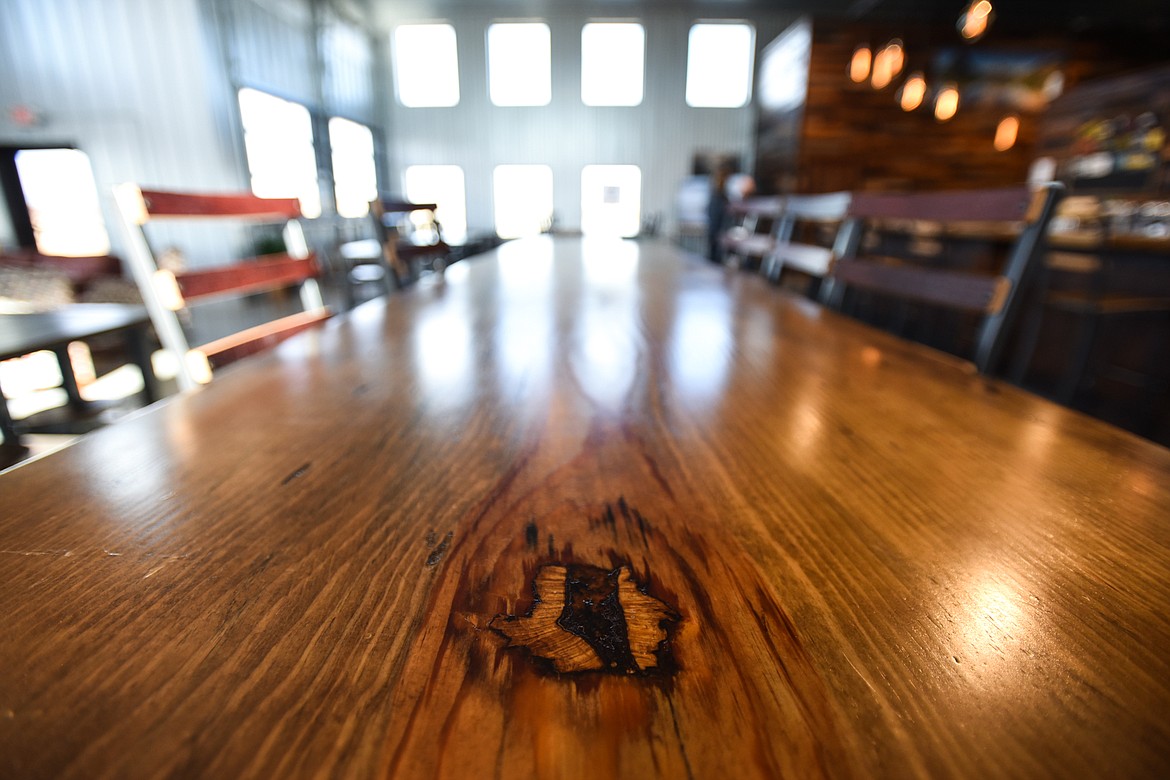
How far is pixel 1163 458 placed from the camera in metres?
0.41

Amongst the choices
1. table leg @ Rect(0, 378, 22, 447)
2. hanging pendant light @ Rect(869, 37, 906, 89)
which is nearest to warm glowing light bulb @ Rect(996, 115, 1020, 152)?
hanging pendant light @ Rect(869, 37, 906, 89)

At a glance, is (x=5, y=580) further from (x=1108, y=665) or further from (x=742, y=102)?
(x=742, y=102)

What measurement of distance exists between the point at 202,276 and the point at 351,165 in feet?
29.7

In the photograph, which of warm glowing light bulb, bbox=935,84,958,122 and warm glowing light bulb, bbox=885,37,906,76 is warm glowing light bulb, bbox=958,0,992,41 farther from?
warm glowing light bulb, bbox=935,84,958,122

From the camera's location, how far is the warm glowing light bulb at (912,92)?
512 cm

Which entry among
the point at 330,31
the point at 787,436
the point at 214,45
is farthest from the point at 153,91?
the point at 787,436

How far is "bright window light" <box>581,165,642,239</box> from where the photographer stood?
370 inches

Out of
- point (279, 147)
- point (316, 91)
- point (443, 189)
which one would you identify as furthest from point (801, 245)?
point (443, 189)

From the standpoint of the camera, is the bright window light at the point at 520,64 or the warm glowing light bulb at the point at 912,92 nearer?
the warm glowing light bulb at the point at 912,92

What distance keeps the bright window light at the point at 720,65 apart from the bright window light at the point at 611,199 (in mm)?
1561

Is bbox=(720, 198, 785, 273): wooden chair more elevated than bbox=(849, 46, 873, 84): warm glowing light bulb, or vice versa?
bbox=(849, 46, 873, 84): warm glowing light bulb

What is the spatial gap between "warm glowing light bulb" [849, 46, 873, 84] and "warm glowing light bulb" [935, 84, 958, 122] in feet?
2.95

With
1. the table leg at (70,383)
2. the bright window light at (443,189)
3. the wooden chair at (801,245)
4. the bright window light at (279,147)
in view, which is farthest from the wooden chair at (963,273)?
the bright window light at (443,189)

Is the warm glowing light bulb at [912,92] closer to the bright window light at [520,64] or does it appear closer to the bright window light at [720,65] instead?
the bright window light at [720,65]
